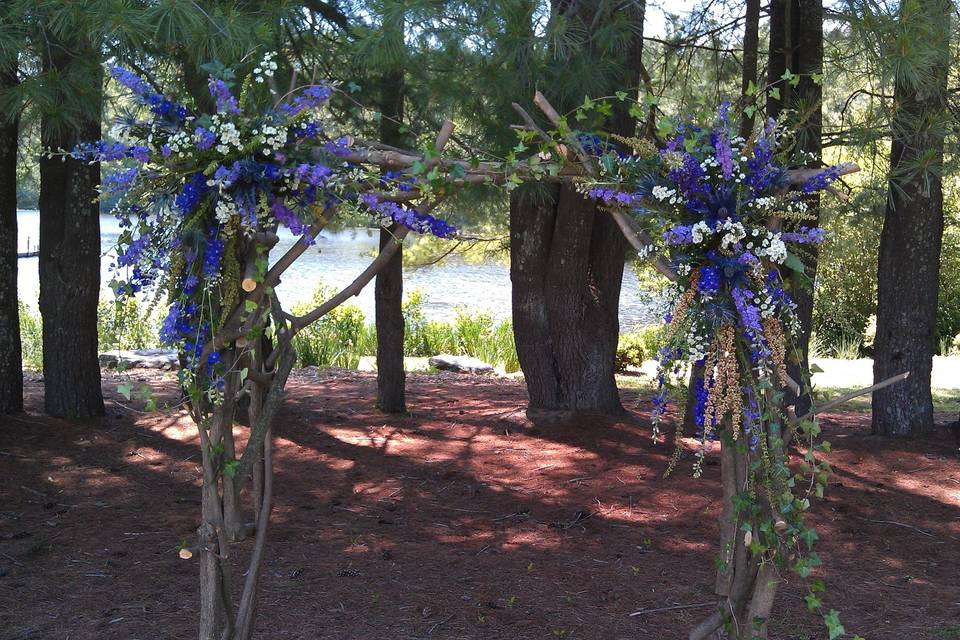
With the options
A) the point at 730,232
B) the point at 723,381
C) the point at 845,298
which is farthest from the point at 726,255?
the point at 845,298

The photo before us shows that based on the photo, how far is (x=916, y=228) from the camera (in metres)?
5.69

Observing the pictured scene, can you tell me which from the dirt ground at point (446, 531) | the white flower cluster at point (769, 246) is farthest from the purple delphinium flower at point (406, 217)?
the dirt ground at point (446, 531)

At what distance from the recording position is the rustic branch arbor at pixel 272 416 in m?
2.66

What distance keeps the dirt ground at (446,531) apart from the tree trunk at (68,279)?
0.26m

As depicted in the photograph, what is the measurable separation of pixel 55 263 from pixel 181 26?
275 centimetres

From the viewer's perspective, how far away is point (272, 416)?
112 inches

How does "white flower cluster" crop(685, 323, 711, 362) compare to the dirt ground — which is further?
the dirt ground

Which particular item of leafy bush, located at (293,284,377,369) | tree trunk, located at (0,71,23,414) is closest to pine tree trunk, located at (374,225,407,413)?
tree trunk, located at (0,71,23,414)

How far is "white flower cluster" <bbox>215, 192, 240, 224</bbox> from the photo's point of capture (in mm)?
2496

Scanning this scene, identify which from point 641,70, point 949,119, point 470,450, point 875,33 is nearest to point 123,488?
point 470,450

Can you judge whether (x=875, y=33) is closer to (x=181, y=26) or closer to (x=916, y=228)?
(x=916, y=228)

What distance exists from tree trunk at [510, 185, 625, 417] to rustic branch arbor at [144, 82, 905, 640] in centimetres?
301

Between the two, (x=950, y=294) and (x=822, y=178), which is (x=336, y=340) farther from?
(x=950, y=294)

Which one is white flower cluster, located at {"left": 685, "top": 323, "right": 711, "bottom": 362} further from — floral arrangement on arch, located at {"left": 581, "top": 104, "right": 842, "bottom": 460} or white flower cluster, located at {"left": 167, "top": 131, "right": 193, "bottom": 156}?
white flower cluster, located at {"left": 167, "top": 131, "right": 193, "bottom": 156}
